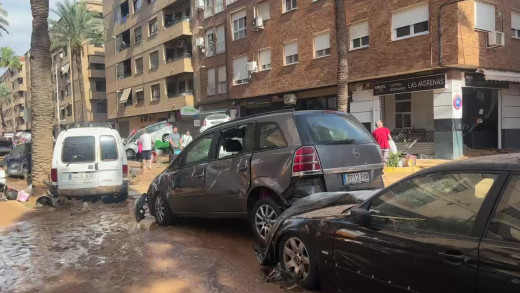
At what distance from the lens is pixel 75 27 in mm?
43562

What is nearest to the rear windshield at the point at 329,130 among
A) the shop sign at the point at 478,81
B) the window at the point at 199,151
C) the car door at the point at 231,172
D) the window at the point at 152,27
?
the car door at the point at 231,172

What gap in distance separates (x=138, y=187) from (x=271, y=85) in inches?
535

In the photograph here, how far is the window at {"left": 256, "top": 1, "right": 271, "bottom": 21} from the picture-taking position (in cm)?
2583

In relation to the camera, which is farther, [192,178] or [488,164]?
[192,178]

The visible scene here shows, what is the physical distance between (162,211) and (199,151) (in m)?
1.48

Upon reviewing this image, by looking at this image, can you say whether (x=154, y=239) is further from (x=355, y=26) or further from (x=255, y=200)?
(x=355, y=26)

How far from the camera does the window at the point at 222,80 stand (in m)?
30.3

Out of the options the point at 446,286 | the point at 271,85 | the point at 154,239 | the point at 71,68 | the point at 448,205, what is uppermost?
the point at 71,68

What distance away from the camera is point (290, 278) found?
4355mm

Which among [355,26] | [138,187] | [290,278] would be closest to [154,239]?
[290,278]

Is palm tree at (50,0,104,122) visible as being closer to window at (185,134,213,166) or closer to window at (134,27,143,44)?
window at (134,27,143,44)

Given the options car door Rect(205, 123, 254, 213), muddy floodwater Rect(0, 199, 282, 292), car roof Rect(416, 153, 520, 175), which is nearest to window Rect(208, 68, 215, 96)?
muddy floodwater Rect(0, 199, 282, 292)

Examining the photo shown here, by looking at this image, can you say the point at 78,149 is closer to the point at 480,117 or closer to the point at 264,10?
the point at 480,117

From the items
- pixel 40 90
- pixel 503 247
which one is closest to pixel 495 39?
pixel 40 90
